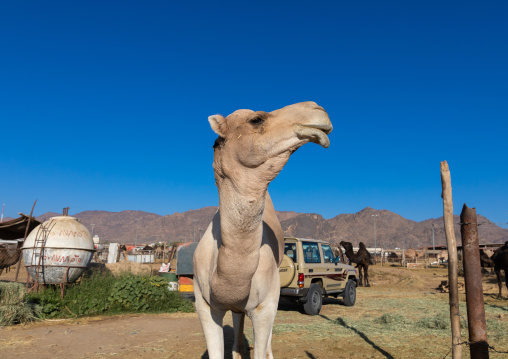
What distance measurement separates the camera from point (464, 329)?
28.7 feet

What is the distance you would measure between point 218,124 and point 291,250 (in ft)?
31.3

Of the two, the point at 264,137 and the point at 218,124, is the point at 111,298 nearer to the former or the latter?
the point at 218,124

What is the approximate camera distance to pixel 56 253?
460 inches

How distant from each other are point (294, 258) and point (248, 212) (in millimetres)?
9382

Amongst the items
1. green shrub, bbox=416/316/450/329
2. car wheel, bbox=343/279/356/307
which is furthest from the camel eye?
car wheel, bbox=343/279/356/307

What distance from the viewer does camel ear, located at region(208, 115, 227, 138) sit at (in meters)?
2.65

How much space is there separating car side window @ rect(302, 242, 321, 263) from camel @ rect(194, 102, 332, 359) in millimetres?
8770

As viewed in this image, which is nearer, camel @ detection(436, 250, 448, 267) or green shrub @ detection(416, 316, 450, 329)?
green shrub @ detection(416, 316, 450, 329)

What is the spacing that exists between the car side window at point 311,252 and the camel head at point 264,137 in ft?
31.3

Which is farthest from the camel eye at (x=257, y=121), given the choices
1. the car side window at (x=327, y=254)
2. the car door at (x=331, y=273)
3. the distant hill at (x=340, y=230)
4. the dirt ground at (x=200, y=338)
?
the distant hill at (x=340, y=230)

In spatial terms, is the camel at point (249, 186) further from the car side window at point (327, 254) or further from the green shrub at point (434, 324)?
the car side window at point (327, 254)

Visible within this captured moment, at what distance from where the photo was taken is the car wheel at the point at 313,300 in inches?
446

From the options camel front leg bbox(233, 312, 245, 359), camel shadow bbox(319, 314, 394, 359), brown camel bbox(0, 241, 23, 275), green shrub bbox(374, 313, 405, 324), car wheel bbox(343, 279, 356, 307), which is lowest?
camel shadow bbox(319, 314, 394, 359)

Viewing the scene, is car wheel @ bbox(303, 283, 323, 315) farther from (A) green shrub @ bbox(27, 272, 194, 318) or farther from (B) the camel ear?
(B) the camel ear
